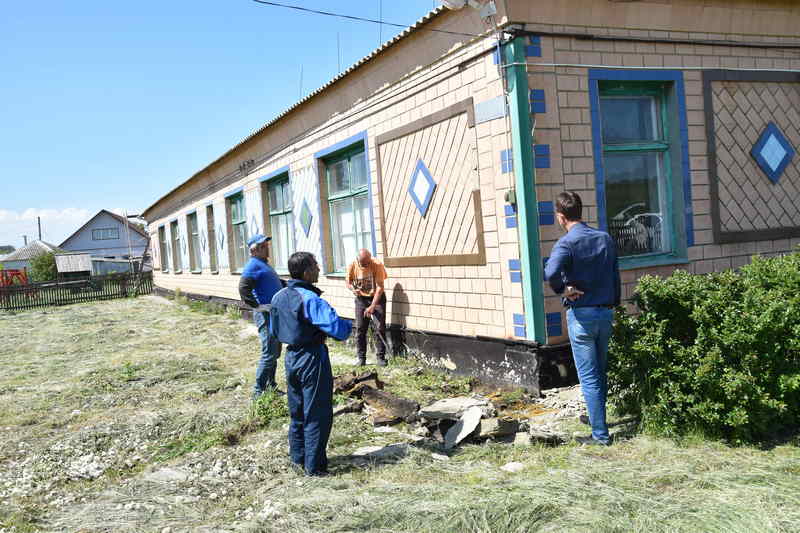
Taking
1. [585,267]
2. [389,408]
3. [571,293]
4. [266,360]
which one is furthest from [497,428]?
[266,360]

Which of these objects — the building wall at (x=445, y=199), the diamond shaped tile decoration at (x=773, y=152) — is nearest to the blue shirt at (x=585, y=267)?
the building wall at (x=445, y=199)

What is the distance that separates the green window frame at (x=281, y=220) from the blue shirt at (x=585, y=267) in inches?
327

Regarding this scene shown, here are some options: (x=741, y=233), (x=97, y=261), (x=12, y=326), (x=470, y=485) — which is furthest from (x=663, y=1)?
(x=97, y=261)

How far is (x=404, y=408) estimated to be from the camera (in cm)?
595

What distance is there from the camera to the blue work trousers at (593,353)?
15.7 ft

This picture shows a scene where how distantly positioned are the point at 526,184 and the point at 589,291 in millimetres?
1837

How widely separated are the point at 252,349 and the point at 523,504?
8.10 metres

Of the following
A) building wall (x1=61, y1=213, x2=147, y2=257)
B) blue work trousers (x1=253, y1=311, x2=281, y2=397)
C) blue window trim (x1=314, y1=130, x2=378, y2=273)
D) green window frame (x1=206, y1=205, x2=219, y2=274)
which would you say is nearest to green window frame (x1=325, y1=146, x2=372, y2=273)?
blue window trim (x1=314, y1=130, x2=378, y2=273)

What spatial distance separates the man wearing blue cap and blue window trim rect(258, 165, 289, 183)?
5.42 m

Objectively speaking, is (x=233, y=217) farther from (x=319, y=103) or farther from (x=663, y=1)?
(x=663, y=1)

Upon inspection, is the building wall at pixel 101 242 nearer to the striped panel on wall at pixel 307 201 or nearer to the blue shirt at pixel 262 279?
the striped panel on wall at pixel 307 201

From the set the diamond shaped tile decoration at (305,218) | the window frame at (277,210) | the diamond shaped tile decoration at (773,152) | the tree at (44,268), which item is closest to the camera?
the diamond shaped tile decoration at (773,152)

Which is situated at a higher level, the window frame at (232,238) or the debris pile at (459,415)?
the window frame at (232,238)

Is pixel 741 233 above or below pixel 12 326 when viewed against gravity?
above
